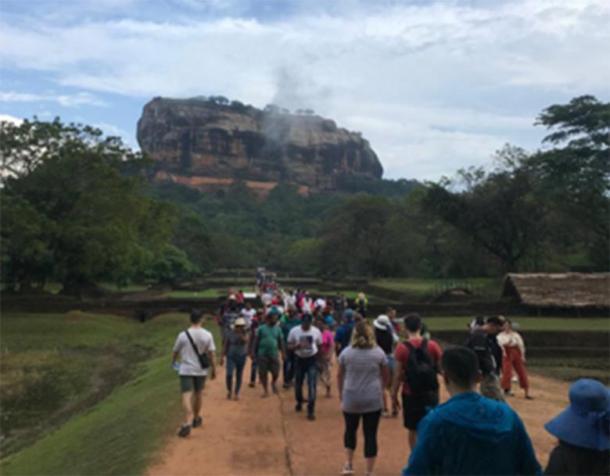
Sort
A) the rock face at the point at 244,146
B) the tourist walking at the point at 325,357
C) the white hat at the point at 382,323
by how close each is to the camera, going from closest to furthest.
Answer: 1. the white hat at the point at 382,323
2. the tourist walking at the point at 325,357
3. the rock face at the point at 244,146

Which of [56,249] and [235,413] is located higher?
[56,249]

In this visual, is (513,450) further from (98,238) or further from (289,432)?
(98,238)

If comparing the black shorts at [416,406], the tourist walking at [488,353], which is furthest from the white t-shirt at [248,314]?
the black shorts at [416,406]

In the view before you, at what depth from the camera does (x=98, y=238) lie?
28.9m

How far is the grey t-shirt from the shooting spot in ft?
17.9

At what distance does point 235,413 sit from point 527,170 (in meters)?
32.8

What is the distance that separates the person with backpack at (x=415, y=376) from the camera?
5.23m

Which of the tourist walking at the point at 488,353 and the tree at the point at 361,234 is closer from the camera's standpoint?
the tourist walking at the point at 488,353

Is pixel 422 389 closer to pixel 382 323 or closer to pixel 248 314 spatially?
pixel 382 323

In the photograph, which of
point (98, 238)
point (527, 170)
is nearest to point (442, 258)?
point (527, 170)

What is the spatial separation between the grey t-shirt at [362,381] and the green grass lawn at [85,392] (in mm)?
2471

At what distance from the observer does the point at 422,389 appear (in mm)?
5230

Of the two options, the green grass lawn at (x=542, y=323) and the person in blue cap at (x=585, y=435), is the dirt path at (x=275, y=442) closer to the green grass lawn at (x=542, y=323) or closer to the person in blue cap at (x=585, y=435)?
the person in blue cap at (x=585, y=435)

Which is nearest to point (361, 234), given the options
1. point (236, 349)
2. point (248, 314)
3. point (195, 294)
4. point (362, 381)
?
point (195, 294)
